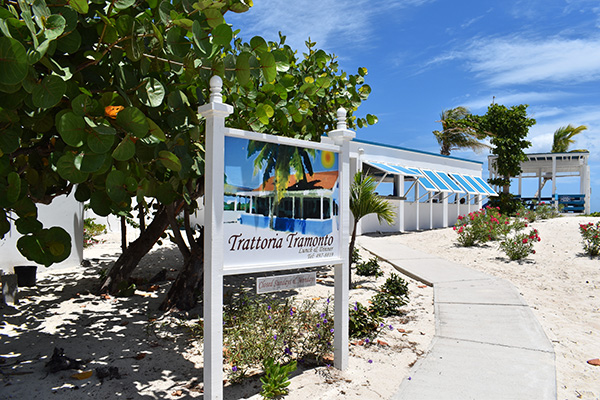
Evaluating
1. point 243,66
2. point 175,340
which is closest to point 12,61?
point 243,66

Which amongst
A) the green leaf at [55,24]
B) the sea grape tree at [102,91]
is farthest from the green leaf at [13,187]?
the green leaf at [55,24]

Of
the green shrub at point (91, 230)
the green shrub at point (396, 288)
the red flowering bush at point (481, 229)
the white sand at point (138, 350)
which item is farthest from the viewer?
the green shrub at point (91, 230)

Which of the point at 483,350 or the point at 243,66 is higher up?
the point at 243,66

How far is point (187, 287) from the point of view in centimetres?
577

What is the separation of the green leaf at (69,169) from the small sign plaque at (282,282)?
65.3 inches

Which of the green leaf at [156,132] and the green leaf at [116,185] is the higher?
the green leaf at [156,132]

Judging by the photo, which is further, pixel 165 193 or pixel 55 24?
pixel 165 193

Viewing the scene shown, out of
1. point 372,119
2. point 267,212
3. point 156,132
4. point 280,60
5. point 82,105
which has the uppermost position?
point 372,119

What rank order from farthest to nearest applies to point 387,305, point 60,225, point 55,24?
point 60,225, point 387,305, point 55,24

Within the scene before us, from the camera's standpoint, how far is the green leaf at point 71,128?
223cm

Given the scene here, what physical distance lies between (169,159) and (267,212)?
102 cm

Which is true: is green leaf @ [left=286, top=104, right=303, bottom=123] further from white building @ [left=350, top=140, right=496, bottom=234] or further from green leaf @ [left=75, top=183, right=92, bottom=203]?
white building @ [left=350, top=140, right=496, bottom=234]

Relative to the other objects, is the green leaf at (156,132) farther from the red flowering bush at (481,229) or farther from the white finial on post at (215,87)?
the red flowering bush at (481,229)

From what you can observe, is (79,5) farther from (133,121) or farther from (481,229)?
(481,229)
